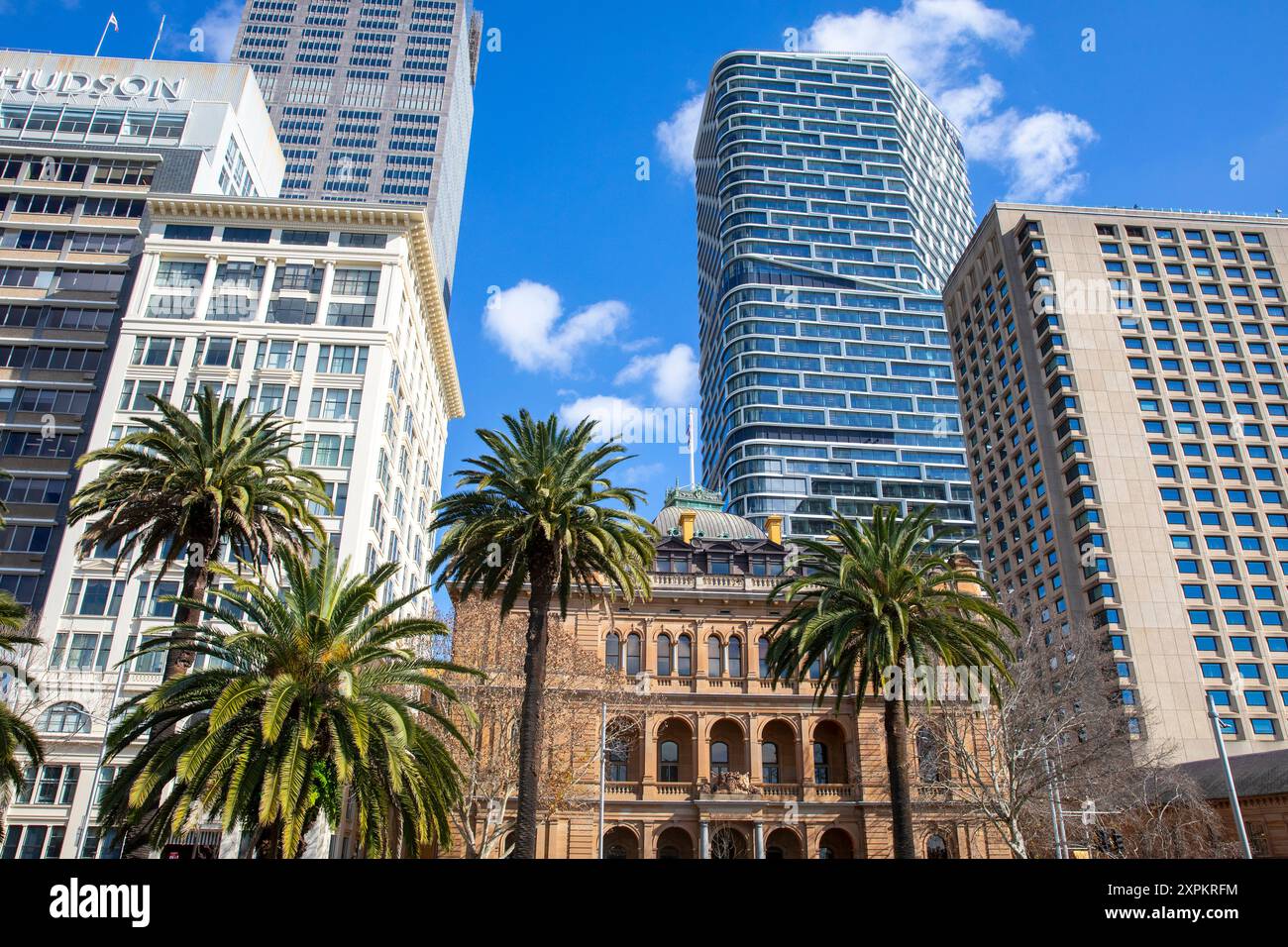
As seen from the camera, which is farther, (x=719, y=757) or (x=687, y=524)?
(x=687, y=524)

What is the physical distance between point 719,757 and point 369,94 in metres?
145

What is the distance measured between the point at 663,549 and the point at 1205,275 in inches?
3133

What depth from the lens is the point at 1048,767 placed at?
3928 cm

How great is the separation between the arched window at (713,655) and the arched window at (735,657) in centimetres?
75

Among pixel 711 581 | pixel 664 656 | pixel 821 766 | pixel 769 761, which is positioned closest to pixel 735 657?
pixel 664 656

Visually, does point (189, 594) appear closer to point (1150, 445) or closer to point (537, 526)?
point (537, 526)

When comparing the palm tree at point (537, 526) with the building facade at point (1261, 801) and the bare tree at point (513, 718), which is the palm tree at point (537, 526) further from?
the building facade at point (1261, 801)

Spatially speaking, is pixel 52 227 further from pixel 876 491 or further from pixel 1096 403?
pixel 876 491

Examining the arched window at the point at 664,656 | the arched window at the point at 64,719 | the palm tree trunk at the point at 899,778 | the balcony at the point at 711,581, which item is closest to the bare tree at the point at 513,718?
the arched window at the point at 664,656

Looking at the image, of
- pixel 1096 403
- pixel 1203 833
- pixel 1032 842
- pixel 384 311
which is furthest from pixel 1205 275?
pixel 384 311

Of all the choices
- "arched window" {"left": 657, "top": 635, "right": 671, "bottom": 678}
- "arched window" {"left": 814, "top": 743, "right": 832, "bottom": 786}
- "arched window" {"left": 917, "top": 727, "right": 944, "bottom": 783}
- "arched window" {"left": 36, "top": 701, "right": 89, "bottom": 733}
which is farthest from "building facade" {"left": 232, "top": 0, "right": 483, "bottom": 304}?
"arched window" {"left": 917, "top": 727, "right": 944, "bottom": 783}

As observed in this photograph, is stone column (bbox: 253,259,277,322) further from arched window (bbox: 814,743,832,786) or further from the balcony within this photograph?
arched window (bbox: 814,743,832,786)

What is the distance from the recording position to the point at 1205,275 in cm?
9562

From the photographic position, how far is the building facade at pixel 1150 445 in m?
77.6
